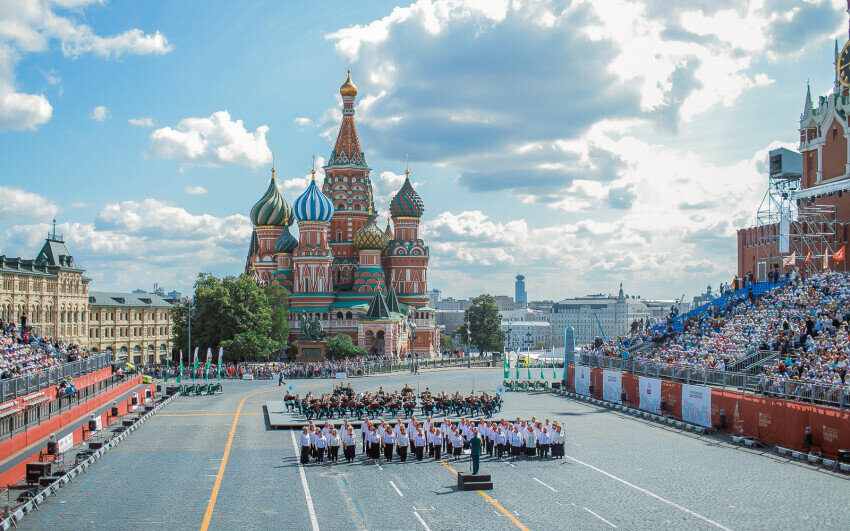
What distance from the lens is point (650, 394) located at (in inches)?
1417

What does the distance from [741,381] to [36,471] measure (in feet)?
77.4

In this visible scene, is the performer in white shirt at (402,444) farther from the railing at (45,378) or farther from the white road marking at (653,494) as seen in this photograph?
the railing at (45,378)

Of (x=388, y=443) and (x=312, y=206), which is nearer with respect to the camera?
(x=388, y=443)

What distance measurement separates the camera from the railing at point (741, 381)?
81.4ft

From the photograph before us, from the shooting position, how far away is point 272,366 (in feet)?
214

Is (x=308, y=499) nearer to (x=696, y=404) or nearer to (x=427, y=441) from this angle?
(x=427, y=441)

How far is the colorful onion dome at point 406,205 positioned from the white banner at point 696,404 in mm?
63876

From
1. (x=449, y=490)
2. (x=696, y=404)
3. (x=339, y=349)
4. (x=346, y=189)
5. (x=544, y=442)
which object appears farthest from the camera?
(x=346, y=189)

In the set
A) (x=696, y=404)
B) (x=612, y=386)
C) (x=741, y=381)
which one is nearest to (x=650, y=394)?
(x=696, y=404)

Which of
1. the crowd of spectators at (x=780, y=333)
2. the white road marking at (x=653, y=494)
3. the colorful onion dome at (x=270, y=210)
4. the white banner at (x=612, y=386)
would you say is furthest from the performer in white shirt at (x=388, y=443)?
the colorful onion dome at (x=270, y=210)

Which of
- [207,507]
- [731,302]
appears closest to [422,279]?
[731,302]

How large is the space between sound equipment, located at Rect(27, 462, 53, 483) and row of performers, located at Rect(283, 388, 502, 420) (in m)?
13.8

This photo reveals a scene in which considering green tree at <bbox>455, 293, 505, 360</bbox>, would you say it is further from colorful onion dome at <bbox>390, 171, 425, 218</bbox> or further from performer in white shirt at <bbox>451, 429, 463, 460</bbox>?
performer in white shirt at <bbox>451, 429, 463, 460</bbox>

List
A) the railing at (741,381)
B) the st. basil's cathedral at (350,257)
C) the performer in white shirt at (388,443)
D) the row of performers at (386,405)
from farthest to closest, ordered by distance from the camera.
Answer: the st. basil's cathedral at (350,257), the row of performers at (386,405), the performer in white shirt at (388,443), the railing at (741,381)
